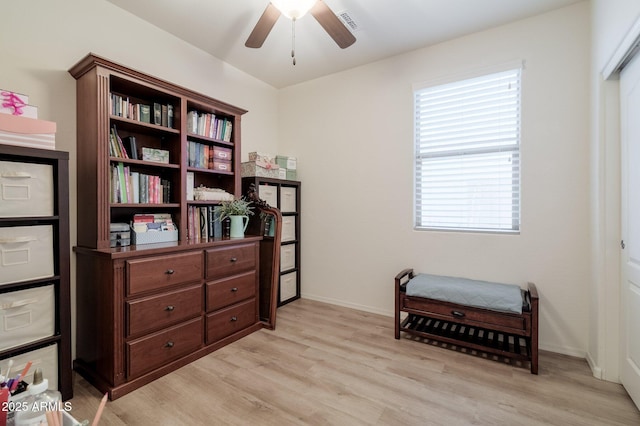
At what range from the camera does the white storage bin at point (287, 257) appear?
3.51 metres

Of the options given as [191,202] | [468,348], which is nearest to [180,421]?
[191,202]

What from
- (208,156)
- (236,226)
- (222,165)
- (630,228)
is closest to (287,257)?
(236,226)

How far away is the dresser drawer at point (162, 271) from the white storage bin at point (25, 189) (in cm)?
57

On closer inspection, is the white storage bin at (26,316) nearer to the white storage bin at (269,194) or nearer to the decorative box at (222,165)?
the decorative box at (222,165)

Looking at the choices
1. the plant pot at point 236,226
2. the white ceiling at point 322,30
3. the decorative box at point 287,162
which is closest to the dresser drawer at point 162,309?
the plant pot at point 236,226

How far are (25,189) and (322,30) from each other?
8.18 feet

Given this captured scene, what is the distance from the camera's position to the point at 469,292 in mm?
2297

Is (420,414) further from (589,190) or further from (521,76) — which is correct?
(521,76)

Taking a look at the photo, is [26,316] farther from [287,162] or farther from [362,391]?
[287,162]

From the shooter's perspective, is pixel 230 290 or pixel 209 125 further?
pixel 209 125

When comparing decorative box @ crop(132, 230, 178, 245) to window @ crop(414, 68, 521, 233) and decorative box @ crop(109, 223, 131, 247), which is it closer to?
decorative box @ crop(109, 223, 131, 247)

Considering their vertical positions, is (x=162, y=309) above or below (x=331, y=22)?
below

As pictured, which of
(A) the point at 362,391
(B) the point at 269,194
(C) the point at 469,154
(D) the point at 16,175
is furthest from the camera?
(B) the point at 269,194

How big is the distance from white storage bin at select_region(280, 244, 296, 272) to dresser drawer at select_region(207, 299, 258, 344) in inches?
32.0
